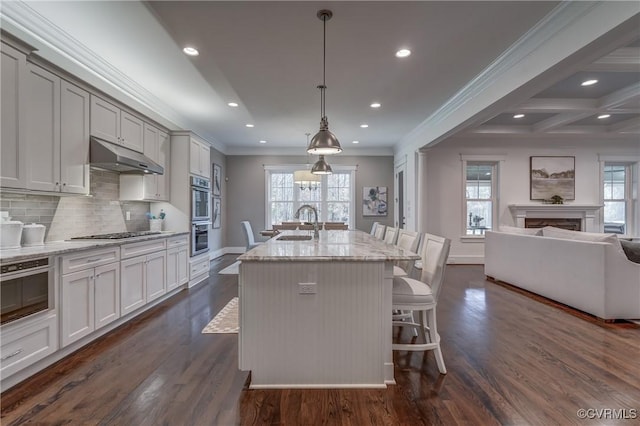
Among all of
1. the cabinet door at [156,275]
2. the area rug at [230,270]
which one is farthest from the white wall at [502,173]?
the cabinet door at [156,275]

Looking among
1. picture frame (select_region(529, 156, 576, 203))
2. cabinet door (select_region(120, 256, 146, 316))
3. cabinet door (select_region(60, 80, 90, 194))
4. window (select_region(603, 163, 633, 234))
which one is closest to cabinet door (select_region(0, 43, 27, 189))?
cabinet door (select_region(60, 80, 90, 194))

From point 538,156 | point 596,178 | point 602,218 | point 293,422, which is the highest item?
point 538,156

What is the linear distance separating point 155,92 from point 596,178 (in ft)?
29.0

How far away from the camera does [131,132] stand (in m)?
3.64

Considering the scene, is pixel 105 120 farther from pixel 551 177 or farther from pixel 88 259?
pixel 551 177

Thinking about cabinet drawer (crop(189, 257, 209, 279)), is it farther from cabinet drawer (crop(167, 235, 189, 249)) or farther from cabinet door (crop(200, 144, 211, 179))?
cabinet door (crop(200, 144, 211, 179))

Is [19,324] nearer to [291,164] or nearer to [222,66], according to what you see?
[222,66]

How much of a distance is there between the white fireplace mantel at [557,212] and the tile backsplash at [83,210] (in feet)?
23.5

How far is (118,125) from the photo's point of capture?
3.40 m

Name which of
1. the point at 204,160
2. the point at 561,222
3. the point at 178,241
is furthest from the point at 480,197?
the point at 178,241

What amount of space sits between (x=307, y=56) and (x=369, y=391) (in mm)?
Answer: 3044

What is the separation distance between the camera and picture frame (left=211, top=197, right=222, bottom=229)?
6.96 meters

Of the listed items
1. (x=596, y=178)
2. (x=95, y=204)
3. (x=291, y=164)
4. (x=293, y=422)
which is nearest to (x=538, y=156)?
(x=596, y=178)

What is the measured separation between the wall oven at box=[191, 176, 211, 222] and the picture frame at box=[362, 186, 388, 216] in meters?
4.11
